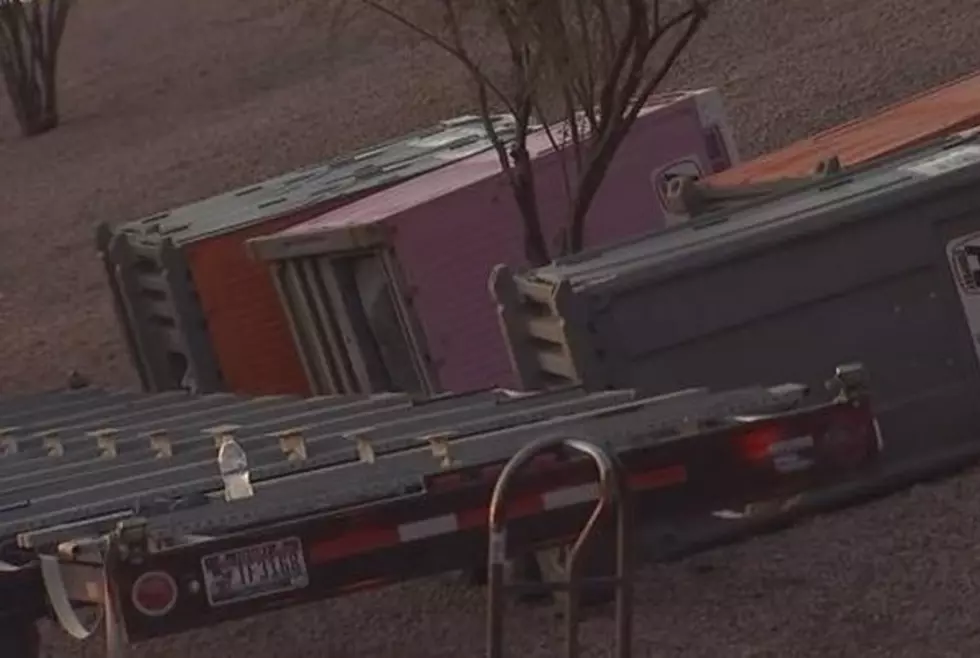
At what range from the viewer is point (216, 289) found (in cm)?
1143

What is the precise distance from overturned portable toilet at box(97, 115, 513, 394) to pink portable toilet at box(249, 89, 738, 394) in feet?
1.66

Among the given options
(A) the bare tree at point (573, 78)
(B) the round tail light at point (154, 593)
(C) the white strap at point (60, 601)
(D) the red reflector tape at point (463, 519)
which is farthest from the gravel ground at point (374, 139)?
(A) the bare tree at point (573, 78)

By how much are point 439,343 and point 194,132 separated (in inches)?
723

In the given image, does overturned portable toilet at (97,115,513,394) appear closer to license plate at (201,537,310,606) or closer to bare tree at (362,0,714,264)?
bare tree at (362,0,714,264)

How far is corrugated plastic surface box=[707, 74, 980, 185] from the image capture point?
1023 centimetres

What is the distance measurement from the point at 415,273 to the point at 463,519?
4.10m

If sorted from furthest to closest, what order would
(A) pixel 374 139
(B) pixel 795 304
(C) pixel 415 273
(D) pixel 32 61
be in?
(D) pixel 32 61
(A) pixel 374 139
(C) pixel 415 273
(B) pixel 795 304

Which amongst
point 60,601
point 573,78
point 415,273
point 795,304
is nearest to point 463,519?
point 60,601

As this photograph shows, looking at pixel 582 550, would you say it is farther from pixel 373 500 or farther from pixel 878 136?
pixel 878 136

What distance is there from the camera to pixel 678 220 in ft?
32.7

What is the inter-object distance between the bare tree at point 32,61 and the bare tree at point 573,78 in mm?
20599

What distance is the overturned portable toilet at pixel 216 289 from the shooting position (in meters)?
11.3

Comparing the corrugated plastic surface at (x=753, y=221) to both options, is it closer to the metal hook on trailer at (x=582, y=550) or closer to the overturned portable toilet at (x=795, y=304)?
the overturned portable toilet at (x=795, y=304)

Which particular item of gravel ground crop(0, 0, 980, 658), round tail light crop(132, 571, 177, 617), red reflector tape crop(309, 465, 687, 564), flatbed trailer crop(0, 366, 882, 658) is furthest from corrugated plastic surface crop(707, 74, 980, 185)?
round tail light crop(132, 571, 177, 617)
